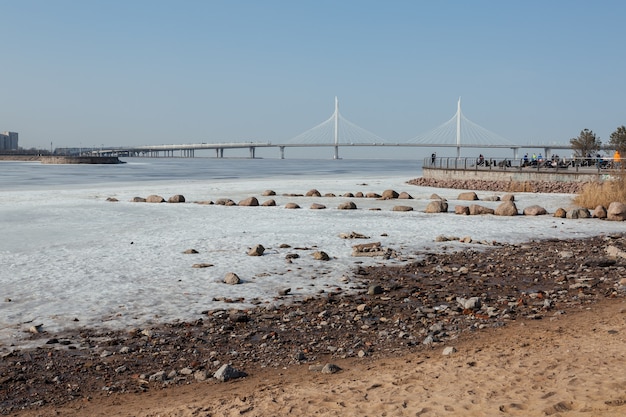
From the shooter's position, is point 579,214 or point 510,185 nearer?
point 579,214

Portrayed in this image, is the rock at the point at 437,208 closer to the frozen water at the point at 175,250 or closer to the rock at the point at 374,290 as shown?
the frozen water at the point at 175,250

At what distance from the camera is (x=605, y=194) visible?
2248 centimetres

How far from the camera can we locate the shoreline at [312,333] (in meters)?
6.12

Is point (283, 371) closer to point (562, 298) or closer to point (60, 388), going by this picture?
point (60, 388)

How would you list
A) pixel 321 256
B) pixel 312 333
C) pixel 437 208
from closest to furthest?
pixel 312 333 < pixel 321 256 < pixel 437 208

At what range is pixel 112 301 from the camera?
870 cm

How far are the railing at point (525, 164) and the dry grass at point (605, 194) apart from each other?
1087 centimetres

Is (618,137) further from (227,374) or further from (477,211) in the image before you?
(227,374)

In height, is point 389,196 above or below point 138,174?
above

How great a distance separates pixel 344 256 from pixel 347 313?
12.4 feet

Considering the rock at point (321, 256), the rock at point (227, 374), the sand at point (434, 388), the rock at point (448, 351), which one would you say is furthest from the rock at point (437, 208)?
the rock at point (227, 374)

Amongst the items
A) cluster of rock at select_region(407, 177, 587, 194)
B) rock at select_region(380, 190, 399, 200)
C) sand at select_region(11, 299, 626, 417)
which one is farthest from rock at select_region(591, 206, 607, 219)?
sand at select_region(11, 299, 626, 417)

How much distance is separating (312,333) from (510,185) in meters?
28.5

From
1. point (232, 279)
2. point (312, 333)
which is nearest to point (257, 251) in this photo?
point (232, 279)
